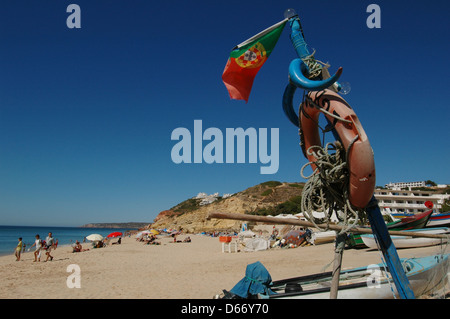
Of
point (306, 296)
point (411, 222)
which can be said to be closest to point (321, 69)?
point (306, 296)

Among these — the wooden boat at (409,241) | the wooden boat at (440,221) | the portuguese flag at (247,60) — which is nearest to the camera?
the portuguese flag at (247,60)

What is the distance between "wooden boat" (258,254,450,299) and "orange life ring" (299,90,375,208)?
185cm

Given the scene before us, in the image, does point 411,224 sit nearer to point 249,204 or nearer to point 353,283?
point 353,283

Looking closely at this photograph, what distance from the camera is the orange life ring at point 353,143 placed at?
3607mm

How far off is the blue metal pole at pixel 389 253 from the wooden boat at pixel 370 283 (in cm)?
36

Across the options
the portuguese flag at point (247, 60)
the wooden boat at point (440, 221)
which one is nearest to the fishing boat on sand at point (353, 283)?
the portuguese flag at point (247, 60)

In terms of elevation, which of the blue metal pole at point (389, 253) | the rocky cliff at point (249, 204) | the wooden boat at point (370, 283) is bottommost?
the rocky cliff at point (249, 204)

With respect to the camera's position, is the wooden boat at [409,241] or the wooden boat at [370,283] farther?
the wooden boat at [409,241]

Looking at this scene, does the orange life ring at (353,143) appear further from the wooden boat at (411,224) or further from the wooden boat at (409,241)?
the wooden boat at (411,224)

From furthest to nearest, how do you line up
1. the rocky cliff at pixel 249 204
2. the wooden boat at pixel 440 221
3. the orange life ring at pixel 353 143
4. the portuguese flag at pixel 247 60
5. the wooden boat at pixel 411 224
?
the rocky cliff at pixel 249 204 → the wooden boat at pixel 440 221 → the wooden boat at pixel 411 224 → the portuguese flag at pixel 247 60 → the orange life ring at pixel 353 143

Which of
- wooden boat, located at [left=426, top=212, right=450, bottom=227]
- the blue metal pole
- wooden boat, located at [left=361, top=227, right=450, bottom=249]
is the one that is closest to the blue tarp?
the blue metal pole

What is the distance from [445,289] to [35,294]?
36.3 ft

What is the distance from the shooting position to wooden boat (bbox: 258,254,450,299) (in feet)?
16.8
